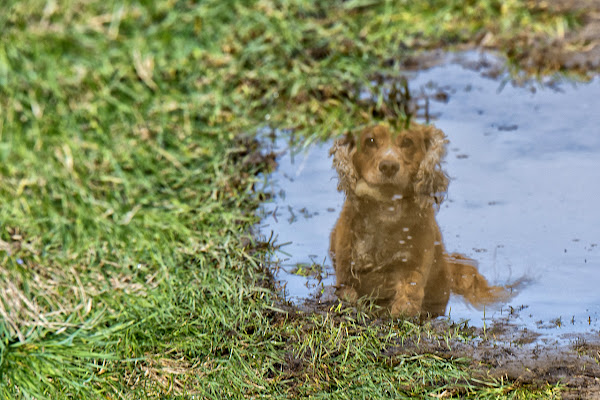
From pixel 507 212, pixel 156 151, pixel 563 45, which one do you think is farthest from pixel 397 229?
pixel 156 151

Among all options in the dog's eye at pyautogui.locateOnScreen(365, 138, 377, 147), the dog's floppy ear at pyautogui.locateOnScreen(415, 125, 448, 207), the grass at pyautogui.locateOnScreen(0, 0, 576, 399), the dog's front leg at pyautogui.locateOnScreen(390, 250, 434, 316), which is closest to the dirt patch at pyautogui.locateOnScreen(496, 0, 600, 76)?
the grass at pyautogui.locateOnScreen(0, 0, 576, 399)

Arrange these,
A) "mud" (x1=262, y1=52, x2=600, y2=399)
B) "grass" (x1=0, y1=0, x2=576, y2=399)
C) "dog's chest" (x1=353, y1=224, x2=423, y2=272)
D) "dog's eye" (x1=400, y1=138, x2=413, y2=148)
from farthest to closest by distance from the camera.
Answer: "dog's chest" (x1=353, y1=224, x2=423, y2=272) < "dog's eye" (x1=400, y1=138, x2=413, y2=148) < "mud" (x1=262, y1=52, x2=600, y2=399) < "grass" (x1=0, y1=0, x2=576, y2=399)

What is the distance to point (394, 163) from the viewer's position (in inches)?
70.2

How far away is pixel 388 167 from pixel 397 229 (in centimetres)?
33

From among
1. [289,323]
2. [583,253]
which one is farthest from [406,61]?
[289,323]

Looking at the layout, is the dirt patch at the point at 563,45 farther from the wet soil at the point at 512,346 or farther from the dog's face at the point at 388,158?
the dog's face at the point at 388,158

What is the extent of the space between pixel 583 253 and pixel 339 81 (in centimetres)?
122

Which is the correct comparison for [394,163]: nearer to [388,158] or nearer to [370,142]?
[388,158]

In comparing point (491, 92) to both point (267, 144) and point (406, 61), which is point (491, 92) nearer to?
point (406, 61)

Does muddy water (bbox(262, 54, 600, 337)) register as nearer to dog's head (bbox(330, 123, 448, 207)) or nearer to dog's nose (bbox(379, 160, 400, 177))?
dog's head (bbox(330, 123, 448, 207))

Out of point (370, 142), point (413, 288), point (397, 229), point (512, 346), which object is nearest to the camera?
point (370, 142)

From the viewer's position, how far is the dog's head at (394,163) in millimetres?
1684

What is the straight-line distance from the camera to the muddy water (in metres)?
1.61

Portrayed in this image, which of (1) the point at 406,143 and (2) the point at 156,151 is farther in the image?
(1) the point at 406,143
